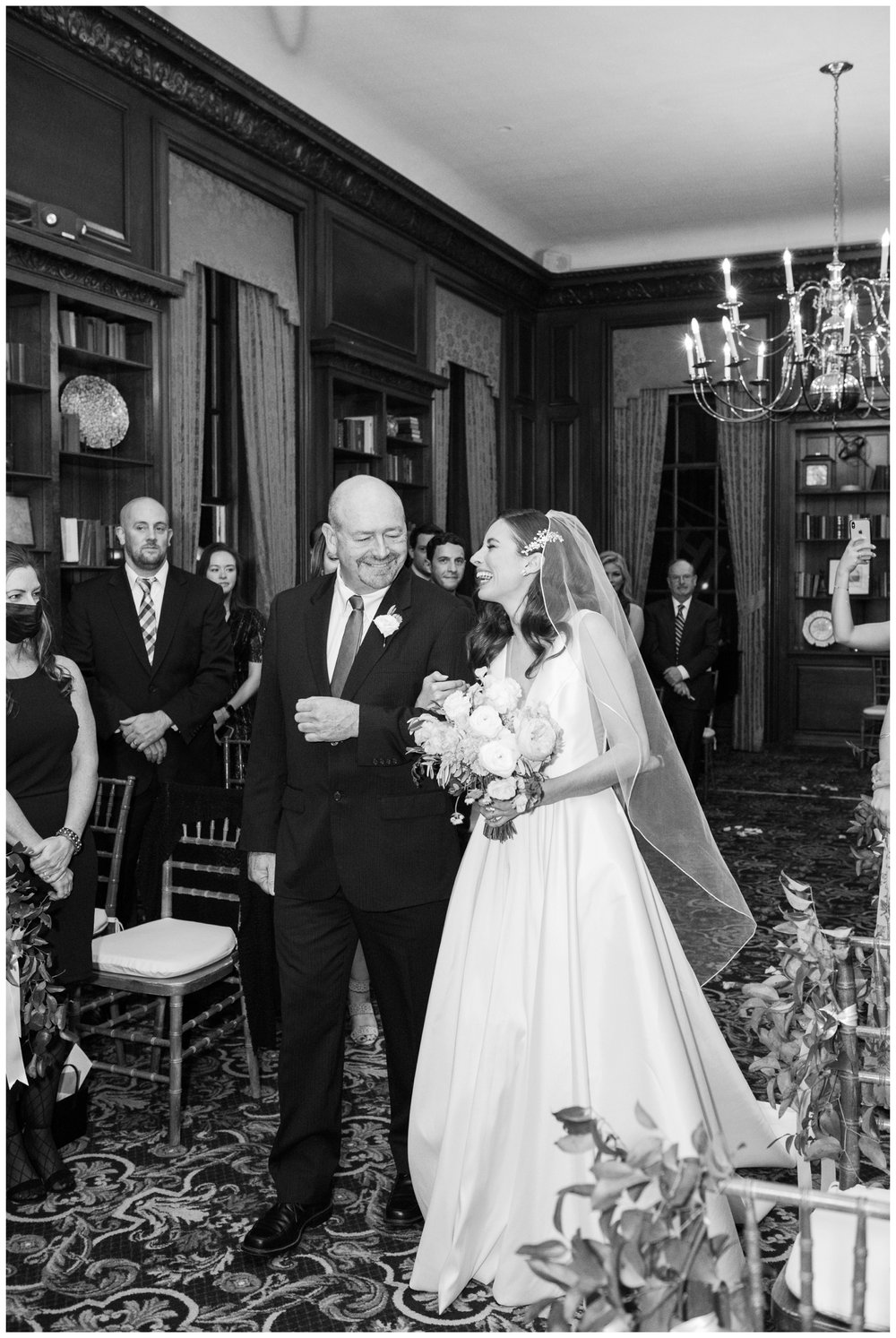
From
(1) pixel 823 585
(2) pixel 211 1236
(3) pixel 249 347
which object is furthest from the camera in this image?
(1) pixel 823 585

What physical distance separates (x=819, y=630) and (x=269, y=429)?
630 cm

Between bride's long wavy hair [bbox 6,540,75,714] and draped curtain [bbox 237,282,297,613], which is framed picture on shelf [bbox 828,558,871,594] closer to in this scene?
draped curtain [bbox 237,282,297,613]

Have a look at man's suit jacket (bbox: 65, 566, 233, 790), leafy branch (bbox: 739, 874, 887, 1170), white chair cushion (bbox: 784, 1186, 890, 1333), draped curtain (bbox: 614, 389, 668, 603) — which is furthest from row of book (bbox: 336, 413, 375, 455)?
white chair cushion (bbox: 784, 1186, 890, 1333)

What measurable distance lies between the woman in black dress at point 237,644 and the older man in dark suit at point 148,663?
1.75 feet

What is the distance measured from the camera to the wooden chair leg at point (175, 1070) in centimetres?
365

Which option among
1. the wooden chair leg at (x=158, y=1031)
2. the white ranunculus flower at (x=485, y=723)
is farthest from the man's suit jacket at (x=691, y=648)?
the white ranunculus flower at (x=485, y=723)

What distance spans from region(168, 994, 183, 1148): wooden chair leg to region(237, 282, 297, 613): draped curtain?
4.19 meters

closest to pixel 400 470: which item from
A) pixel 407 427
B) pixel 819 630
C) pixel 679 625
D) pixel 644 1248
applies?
pixel 407 427

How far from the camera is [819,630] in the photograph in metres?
11.7

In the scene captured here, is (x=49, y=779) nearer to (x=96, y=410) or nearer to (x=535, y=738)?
(x=535, y=738)

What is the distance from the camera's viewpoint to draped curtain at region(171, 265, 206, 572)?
6.57 m

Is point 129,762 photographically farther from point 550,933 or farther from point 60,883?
point 550,933

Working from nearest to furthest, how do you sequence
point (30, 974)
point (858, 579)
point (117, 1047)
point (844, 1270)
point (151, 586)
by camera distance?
1. point (844, 1270)
2. point (30, 974)
3. point (117, 1047)
4. point (151, 586)
5. point (858, 579)

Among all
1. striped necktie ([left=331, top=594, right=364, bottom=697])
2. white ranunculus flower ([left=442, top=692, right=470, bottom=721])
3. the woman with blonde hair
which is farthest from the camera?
the woman with blonde hair
